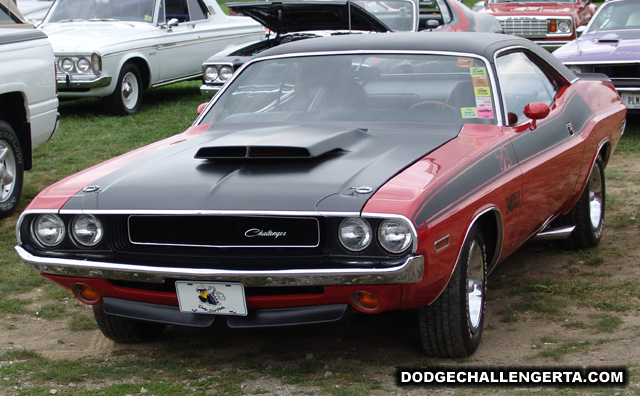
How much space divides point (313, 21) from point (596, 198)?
17.8ft

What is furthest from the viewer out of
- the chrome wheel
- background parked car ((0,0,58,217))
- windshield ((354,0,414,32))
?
the chrome wheel

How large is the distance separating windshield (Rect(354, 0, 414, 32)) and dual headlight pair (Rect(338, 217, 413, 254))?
25.6 feet

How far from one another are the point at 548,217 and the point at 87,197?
8.69 ft

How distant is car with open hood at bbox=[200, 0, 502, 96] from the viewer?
33.3 ft

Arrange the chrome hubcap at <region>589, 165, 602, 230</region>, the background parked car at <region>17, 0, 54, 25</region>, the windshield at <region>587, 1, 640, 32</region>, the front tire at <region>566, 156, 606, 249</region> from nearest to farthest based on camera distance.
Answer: the front tire at <region>566, 156, 606, 249</region> → the chrome hubcap at <region>589, 165, 602, 230</region> → the windshield at <region>587, 1, 640, 32</region> → the background parked car at <region>17, 0, 54, 25</region>

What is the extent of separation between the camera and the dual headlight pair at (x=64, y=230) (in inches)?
156

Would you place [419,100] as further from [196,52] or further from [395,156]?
[196,52]

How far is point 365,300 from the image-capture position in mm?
3762

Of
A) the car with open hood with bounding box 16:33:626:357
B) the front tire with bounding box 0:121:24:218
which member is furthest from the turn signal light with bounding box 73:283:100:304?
the front tire with bounding box 0:121:24:218

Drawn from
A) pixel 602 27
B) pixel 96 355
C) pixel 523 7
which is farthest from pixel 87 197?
pixel 523 7

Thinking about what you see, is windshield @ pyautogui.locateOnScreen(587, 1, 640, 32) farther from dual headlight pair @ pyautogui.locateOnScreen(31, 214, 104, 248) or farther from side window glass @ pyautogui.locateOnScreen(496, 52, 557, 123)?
dual headlight pair @ pyautogui.locateOnScreen(31, 214, 104, 248)

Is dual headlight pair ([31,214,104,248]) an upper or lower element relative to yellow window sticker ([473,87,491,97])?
lower

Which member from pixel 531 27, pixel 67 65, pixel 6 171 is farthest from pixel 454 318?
pixel 531 27

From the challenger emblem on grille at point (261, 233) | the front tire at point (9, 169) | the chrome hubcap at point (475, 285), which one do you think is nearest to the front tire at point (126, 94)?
the front tire at point (9, 169)
